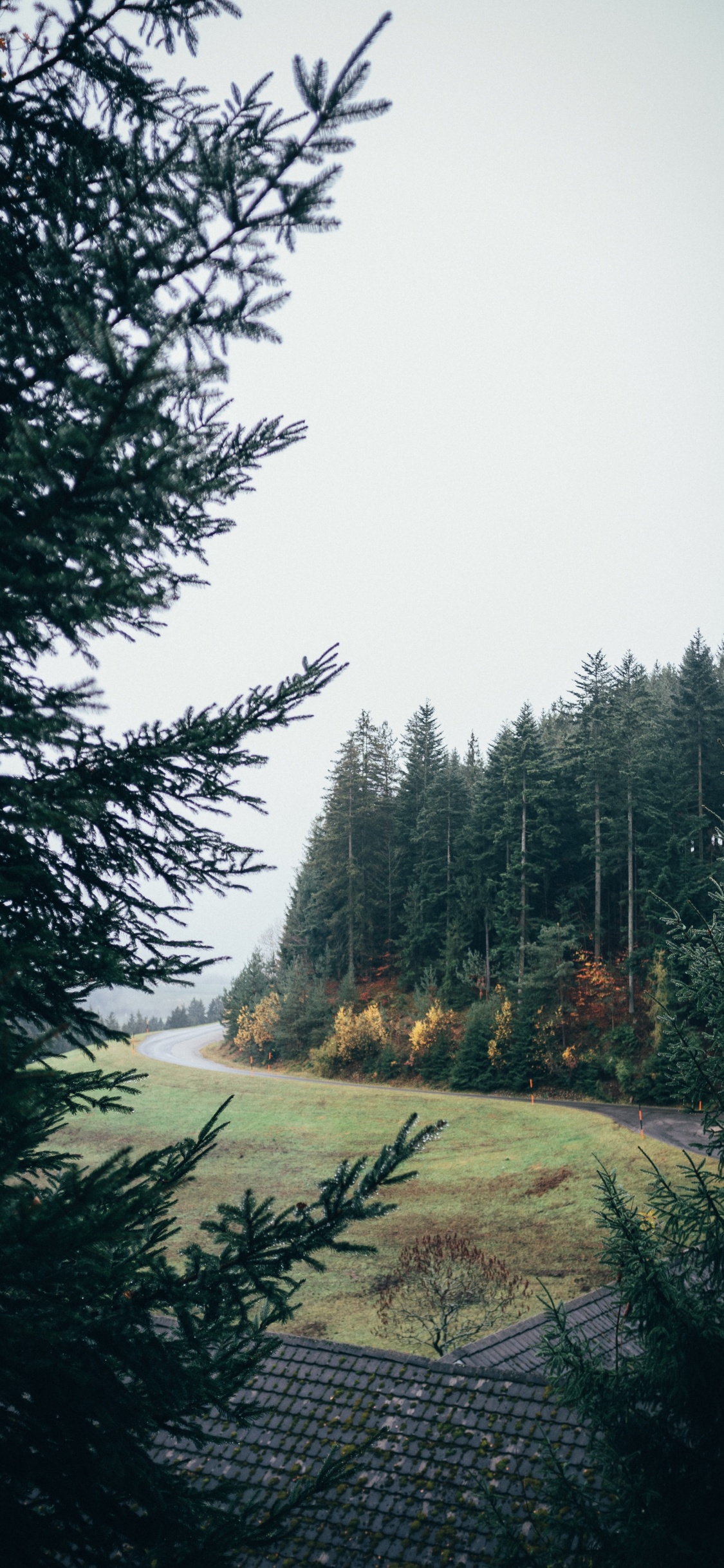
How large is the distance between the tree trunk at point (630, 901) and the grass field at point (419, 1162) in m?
6.43

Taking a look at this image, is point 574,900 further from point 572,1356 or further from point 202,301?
point 202,301

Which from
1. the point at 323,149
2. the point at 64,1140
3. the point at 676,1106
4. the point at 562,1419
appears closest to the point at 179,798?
the point at 323,149

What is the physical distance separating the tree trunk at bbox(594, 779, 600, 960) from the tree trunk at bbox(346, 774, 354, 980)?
44.5 feet

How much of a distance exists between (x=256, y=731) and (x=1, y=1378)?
2676 millimetres

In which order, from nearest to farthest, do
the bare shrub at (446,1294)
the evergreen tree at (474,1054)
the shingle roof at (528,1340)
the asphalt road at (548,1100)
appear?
the shingle roof at (528,1340) → the bare shrub at (446,1294) → the asphalt road at (548,1100) → the evergreen tree at (474,1054)

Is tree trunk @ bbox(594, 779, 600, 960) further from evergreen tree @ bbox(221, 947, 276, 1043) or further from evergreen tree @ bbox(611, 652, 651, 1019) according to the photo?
evergreen tree @ bbox(221, 947, 276, 1043)

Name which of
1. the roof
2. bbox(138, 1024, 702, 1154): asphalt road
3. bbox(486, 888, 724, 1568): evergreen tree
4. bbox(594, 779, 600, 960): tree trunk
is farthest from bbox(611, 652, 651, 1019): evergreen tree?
bbox(486, 888, 724, 1568): evergreen tree

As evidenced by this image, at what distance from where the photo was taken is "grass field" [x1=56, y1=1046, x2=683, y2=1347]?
742 inches

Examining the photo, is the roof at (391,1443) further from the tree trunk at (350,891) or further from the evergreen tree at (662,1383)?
the tree trunk at (350,891)

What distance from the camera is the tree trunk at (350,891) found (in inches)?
1720

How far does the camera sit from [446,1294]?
16.8m

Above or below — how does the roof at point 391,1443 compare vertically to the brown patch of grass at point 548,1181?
above

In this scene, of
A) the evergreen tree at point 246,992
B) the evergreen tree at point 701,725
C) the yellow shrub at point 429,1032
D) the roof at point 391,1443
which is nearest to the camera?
the roof at point 391,1443

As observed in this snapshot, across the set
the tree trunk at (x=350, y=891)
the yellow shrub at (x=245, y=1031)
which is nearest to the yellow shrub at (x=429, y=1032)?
the tree trunk at (x=350, y=891)
